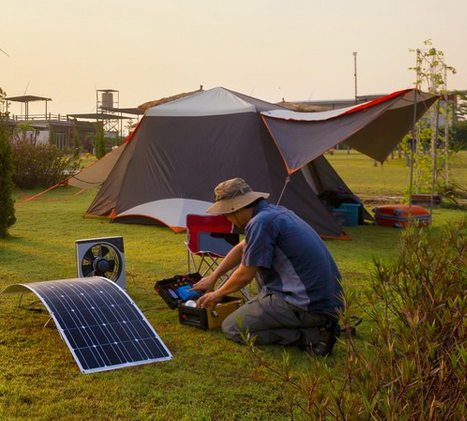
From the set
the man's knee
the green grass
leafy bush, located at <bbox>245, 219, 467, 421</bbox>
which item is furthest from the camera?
the man's knee

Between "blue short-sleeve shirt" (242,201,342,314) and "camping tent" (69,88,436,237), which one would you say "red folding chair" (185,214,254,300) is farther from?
"camping tent" (69,88,436,237)

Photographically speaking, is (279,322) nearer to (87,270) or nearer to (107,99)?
(87,270)

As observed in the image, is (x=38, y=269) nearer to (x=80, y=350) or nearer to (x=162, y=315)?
(x=162, y=315)

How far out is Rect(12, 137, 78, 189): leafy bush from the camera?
50.6 ft

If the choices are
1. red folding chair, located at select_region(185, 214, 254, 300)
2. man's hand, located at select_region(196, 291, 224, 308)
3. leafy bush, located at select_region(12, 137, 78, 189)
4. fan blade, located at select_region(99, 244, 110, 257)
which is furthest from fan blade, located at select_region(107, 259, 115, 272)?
leafy bush, located at select_region(12, 137, 78, 189)

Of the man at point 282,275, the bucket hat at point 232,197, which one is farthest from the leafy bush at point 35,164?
the man at point 282,275

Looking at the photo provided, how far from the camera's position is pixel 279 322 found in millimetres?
4039

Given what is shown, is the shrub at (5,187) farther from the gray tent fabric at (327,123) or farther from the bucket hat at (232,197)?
the bucket hat at (232,197)

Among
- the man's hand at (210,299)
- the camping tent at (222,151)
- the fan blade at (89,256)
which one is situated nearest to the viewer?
the man's hand at (210,299)

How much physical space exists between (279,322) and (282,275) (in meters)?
0.30

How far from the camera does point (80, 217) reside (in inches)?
405

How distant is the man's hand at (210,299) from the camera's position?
4.08m

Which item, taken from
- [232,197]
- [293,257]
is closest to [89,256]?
[232,197]

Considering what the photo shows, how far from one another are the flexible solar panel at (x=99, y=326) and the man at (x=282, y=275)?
487 millimetres
